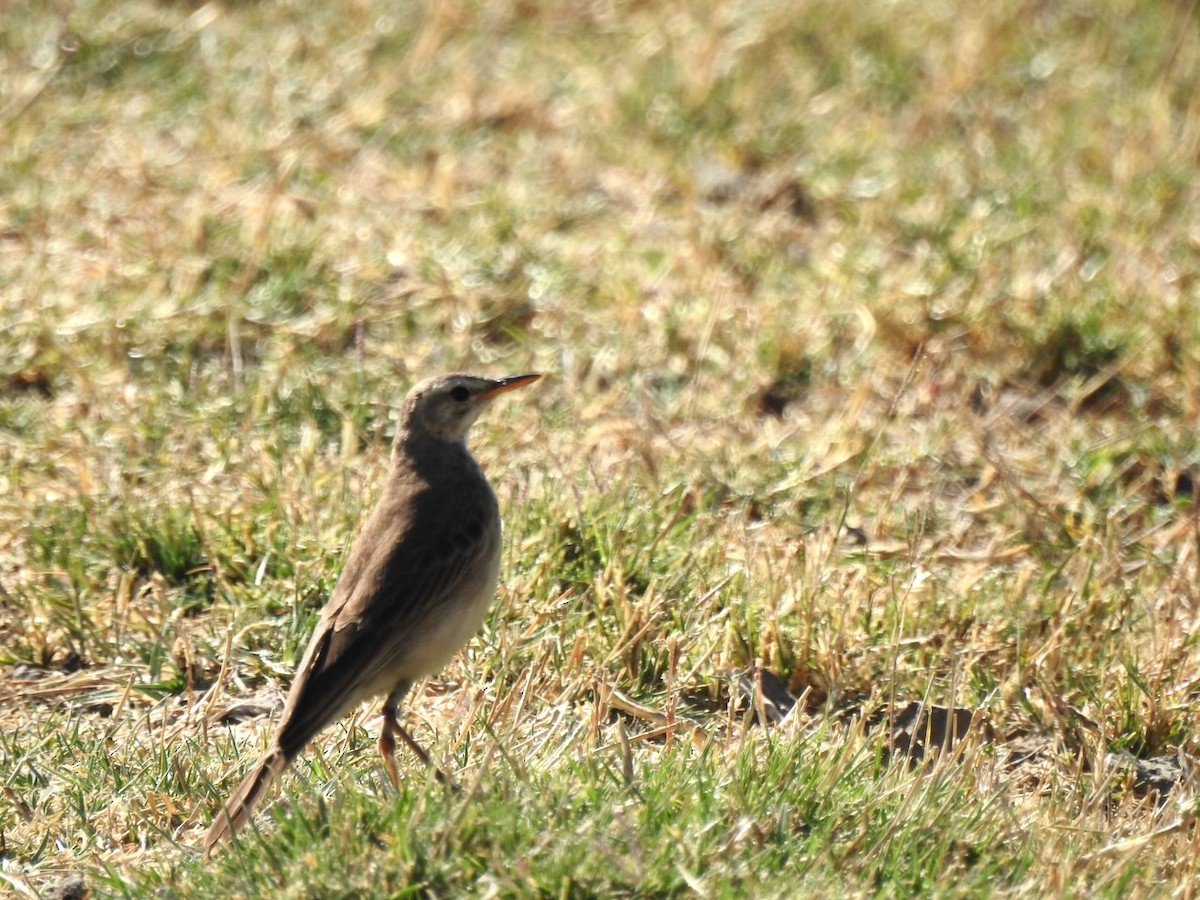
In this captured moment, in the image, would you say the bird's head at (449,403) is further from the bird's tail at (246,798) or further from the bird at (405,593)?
the bird's tail at (246,798)

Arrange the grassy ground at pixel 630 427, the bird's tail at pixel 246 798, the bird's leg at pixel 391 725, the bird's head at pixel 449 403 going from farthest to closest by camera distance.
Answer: the bird's head at pixel 449 403 → the bird's leg at pixel 391 725 → the grassy ground at pixel 630 427 → the bird's tail at pixel 246 798

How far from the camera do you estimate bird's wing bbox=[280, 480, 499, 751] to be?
189 inches

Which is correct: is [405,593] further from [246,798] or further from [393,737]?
[246,798]

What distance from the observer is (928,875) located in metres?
4.35

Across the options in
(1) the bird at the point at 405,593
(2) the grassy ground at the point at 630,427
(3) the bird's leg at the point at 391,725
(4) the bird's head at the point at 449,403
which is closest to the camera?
(2) the grassy ground at the point at 630,427

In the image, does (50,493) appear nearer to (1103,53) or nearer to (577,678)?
(577,678)

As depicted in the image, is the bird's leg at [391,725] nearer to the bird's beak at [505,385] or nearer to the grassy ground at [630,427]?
the grassy ground at [630,427]

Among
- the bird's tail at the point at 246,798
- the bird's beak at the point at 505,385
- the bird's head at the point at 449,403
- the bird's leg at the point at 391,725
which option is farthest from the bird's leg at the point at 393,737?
the bird's beak at the point at 505,385

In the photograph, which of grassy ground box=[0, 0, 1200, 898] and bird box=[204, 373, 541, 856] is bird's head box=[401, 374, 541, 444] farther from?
grassy ground box=[0, 0, 1200, 898]

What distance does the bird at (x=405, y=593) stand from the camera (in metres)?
4.74

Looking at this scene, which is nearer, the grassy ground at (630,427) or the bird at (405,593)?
the grassy ground at (630,427)

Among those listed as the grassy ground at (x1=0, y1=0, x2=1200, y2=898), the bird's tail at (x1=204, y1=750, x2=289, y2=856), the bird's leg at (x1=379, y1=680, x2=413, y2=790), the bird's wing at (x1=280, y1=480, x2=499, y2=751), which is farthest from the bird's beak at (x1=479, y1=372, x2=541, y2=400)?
the bird's tail at (x1=204, y1=750, x2=289, y2=856)

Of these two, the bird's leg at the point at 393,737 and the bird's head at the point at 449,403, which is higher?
the bird's head at the point at 449,403

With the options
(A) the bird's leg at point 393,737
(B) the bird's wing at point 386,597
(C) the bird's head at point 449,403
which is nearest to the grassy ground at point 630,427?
(A) the bird's leg at point 393,737
